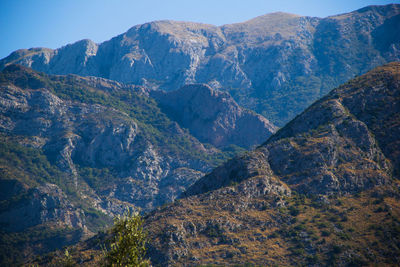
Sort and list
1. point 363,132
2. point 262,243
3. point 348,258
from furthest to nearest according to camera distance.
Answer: point 363,132 < point 262,243 < point 348,258

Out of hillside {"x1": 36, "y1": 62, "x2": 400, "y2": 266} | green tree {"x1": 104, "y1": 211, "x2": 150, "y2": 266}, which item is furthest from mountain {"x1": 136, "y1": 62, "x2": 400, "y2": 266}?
green tree {"x1": 104, "y1": 211, "x2": 150, "y2": 266}

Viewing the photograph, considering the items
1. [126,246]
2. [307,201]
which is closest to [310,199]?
[307,201]

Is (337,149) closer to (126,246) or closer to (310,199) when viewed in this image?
(310,199)

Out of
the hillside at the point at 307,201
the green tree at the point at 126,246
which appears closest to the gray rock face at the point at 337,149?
the hillside at the point at 307,201

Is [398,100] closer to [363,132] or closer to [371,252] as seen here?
[363,132]

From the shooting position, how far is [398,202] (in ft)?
449

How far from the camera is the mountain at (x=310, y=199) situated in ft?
406

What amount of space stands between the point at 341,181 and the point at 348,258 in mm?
37967

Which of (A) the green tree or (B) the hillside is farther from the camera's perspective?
(B) the hillside

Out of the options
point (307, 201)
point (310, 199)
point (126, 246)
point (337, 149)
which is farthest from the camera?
point (337, 149)

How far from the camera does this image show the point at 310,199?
148125 mm

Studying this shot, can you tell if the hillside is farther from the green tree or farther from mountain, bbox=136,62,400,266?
the green tree

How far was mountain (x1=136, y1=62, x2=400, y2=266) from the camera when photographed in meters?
124

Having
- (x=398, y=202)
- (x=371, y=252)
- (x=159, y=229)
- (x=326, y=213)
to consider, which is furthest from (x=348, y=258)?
(x=159, y=229)
